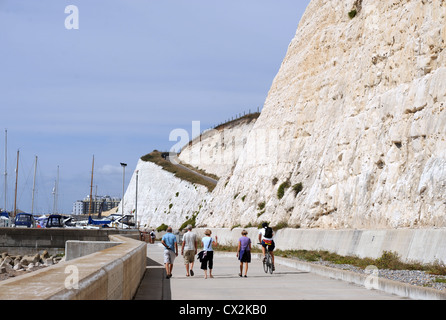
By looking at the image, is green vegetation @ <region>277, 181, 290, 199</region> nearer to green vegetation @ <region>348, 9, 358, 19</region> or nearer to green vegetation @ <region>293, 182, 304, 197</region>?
green vegetation @ <region>293, 182, 304, 197</region>

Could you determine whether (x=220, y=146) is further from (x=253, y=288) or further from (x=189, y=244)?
(x=253, y=288)

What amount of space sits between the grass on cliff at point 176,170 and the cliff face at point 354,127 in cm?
4713

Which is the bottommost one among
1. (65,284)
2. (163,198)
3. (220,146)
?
(65,284)

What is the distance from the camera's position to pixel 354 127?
31.4 metres

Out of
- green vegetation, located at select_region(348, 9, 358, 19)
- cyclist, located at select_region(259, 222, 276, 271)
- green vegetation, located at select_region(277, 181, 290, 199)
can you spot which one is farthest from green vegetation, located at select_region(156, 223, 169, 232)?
cyclist, located at select_region(259, 222, 276, 271)

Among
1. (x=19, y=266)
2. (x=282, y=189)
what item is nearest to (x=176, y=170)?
(x=282, y=189)

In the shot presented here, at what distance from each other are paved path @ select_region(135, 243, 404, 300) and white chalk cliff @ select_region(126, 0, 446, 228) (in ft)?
18.4

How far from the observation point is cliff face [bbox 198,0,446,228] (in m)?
23.3

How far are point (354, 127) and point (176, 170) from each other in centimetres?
8380

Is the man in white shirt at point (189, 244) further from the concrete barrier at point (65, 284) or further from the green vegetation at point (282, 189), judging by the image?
the green vegetation at point (282, 189)

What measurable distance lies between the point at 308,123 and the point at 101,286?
35944 millimetres
